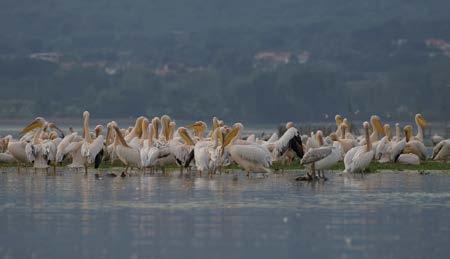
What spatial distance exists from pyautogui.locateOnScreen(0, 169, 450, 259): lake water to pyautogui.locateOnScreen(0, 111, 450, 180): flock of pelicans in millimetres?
642

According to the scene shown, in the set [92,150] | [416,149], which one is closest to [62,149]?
[92,150]

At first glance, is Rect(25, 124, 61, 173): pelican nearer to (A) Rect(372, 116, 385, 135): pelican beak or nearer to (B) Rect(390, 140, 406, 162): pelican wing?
(B) Rect(390, 140, 406, 162): pelican wing

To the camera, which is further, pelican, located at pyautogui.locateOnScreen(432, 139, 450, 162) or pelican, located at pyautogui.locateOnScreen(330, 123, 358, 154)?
pelican, located at pyautogui.locateOnScreen(432, 139, 450, 162)

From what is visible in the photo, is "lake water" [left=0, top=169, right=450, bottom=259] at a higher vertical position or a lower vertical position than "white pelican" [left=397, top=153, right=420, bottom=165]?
lower

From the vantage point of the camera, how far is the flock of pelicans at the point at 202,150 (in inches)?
819

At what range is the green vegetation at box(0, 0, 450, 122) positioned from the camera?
7588 centimetres

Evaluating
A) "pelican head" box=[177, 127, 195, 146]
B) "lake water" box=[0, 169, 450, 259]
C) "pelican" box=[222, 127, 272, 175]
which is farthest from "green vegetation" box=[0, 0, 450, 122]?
"lake water" box=[0, 169, 450, 259]

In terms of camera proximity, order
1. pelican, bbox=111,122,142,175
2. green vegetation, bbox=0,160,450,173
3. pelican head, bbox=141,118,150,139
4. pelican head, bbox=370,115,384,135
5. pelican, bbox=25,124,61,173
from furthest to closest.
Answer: pelican head, bbox=370,115,384,135 → pelican head, bbox=141,118,150,139 → green vegetation, bbox=0,160,450,173 → pelican, bbox=25,124,61,173 → pelican, bbox=111,122,142,175

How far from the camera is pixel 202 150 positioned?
2120cm

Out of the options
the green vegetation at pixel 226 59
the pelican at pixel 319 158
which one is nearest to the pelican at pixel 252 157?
the pelican at pixel 319 158

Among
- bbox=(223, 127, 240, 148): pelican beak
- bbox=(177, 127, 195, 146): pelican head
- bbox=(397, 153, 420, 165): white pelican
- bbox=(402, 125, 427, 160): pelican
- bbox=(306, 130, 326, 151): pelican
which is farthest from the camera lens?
bbox=(402, 125, 427, 160): pelican

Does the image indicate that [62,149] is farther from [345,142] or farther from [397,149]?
[397,149]

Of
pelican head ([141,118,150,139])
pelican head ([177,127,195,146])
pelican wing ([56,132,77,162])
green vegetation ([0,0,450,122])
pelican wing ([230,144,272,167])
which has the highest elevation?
green vegetation ([0,0,450,122])

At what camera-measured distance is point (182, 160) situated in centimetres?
2186
